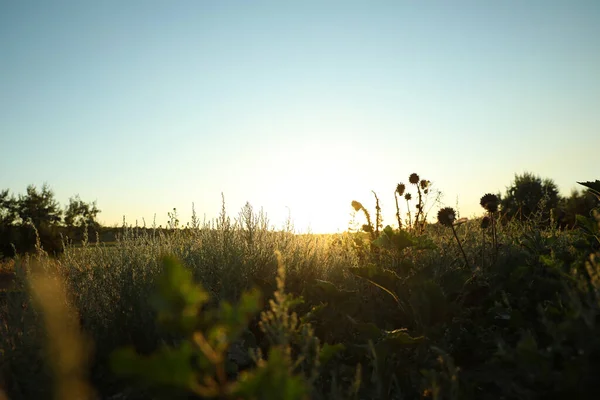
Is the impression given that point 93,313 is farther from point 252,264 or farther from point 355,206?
point 355,206

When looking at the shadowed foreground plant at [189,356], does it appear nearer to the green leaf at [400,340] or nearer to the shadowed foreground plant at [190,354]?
the shadowed foreground plant at [190,354]

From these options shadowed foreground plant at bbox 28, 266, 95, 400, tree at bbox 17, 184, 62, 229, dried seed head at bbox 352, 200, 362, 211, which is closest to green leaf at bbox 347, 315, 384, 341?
shadowed foreground plant at bbox 28, 266, 95, 400

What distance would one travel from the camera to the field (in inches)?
35.7

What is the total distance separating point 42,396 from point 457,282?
234 cm

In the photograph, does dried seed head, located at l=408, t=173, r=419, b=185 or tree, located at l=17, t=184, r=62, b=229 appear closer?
dried seed head, located at l=408, t=173, r=419, b=185

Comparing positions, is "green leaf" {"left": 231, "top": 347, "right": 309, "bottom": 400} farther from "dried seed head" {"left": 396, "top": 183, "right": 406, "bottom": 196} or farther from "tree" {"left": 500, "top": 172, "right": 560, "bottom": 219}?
"tree" {"left": 500, "top": 172, "right": 560, "bottom": 219}

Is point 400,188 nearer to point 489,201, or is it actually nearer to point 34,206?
point 489,201

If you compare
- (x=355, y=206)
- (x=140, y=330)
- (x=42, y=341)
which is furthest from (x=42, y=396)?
(x=355, y=206)

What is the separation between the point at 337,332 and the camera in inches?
105

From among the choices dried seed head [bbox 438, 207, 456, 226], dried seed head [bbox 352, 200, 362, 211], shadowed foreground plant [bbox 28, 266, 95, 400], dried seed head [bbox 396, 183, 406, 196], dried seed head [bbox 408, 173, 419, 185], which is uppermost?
dried seed head [bbox 408, 173, 419, 185]

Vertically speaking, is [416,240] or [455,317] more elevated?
[416,240]

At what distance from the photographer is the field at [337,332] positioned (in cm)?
91

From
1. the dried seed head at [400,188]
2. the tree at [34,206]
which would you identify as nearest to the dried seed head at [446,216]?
the dried seed head at [400,188]

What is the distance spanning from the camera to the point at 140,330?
9.71 ft
